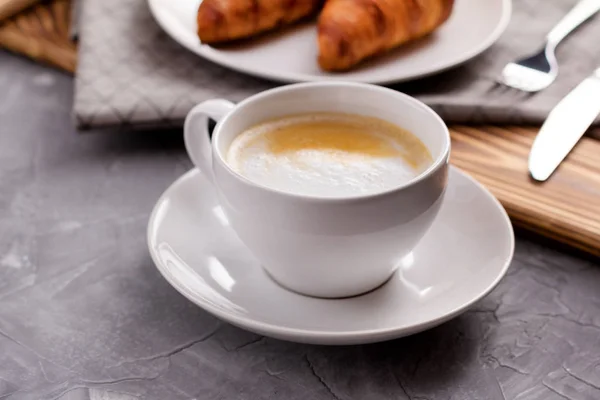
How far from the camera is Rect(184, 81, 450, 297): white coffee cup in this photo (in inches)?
28.0

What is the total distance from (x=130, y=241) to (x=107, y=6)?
1.88 ft

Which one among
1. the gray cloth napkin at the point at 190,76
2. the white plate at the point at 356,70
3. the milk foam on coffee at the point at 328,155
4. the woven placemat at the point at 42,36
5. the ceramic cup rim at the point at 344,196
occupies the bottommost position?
the woven placemat at the point at 42,36

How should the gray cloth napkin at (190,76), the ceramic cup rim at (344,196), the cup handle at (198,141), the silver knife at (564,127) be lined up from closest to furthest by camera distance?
the ceramic cup rim at (344,196) → the cup handle at (198,141) → the silver knife at (564,127) → the gray cloth napkin at (190,76)

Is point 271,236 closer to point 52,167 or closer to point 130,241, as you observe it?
point 130,241

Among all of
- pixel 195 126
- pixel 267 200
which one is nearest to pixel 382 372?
pixel 267 200

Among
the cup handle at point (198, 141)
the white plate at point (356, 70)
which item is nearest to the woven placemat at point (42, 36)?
the white plate at point (356, 70)

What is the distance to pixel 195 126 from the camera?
88 centimetres

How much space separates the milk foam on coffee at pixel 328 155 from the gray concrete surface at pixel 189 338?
0.48ft

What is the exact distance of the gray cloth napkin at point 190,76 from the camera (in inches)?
43.9

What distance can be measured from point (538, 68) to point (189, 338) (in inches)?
26.8

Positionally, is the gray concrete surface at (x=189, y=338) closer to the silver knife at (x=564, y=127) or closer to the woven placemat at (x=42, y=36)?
the silver knife at (x=564, y=127)

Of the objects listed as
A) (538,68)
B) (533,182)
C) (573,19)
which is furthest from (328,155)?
(573,19)

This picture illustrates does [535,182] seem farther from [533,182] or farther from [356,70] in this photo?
[356,70]

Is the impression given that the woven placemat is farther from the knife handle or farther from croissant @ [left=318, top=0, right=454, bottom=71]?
the knife handle
